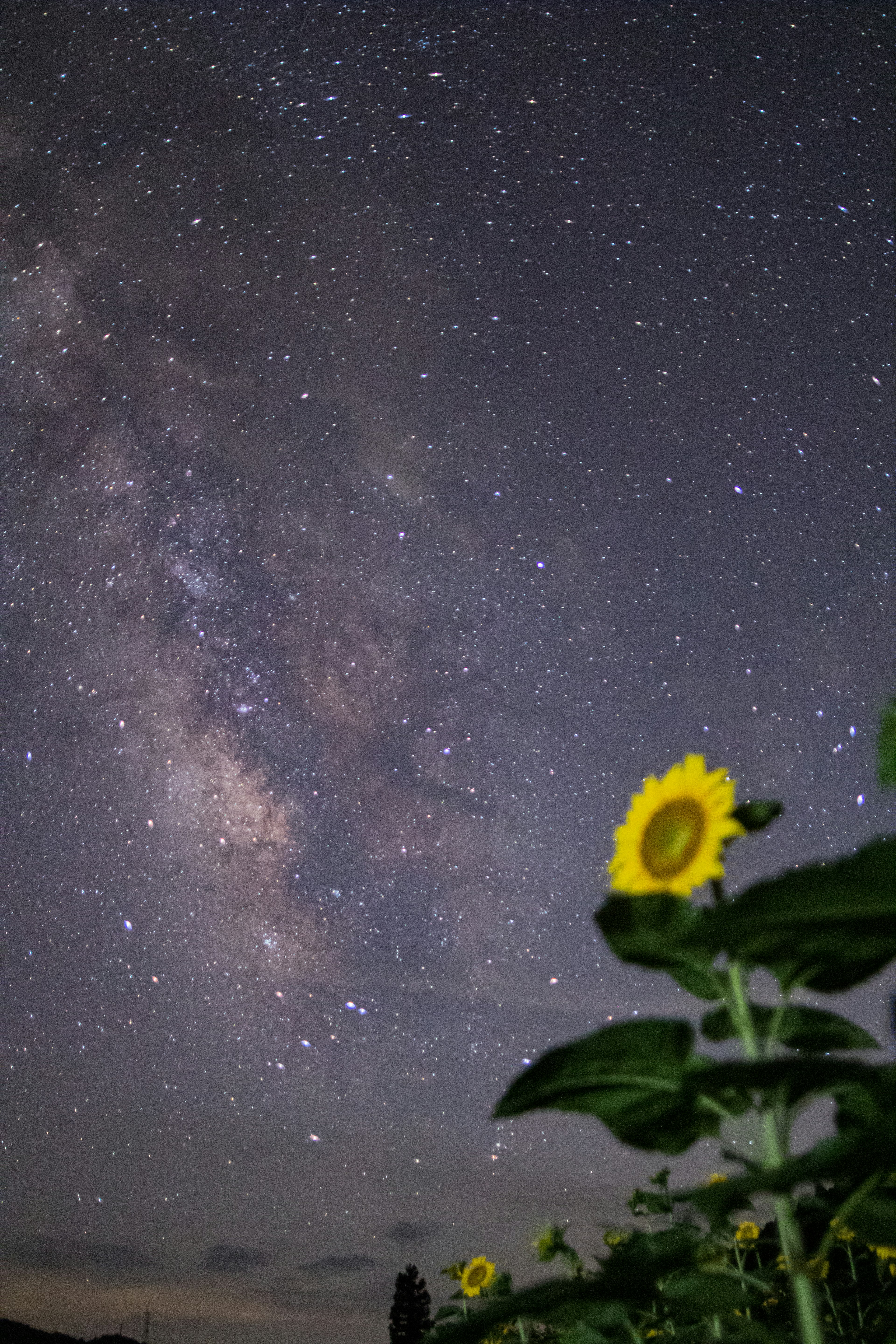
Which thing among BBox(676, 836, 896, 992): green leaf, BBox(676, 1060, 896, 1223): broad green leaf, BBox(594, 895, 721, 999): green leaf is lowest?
BBox(676, 1060, 896, 1223): broad green leaf

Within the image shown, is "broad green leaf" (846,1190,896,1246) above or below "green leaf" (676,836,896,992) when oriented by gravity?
below

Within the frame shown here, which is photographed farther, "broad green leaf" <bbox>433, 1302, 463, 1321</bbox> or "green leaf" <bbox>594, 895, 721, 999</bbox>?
"broad green leaf" <bbox>433, 1302, 463, 1321</bbox>

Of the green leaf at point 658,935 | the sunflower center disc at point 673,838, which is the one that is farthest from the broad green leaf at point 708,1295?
the sunflower center disc at point 673,838

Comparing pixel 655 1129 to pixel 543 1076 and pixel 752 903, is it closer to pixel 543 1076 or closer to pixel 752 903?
pixel 543 1076

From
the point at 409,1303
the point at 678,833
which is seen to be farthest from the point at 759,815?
the point at 409,1303

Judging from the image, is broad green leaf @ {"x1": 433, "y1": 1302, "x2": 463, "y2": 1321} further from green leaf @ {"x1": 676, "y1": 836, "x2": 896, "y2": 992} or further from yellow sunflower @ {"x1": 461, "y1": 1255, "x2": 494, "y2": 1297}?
green leaf @ {"x1": 676, "y1": 836, "x2": 896, "y2": 992}

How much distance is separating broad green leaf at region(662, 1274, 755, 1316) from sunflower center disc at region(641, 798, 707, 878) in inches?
13.9

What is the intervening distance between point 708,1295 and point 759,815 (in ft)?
1.37

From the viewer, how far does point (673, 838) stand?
0.98 m

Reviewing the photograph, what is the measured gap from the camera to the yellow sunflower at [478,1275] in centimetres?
273

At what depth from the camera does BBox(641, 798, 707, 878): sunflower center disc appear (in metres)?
0.96

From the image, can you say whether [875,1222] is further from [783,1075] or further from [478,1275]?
[478,1275]

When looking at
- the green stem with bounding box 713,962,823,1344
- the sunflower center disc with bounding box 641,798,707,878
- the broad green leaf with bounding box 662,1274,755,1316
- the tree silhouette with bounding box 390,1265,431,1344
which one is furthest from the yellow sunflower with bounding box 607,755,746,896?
the tree silhouette with bounding box 390,1265,431,1344

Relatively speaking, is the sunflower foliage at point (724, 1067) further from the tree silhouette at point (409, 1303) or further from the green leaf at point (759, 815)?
the tree silhouette at point (409, 1303)
